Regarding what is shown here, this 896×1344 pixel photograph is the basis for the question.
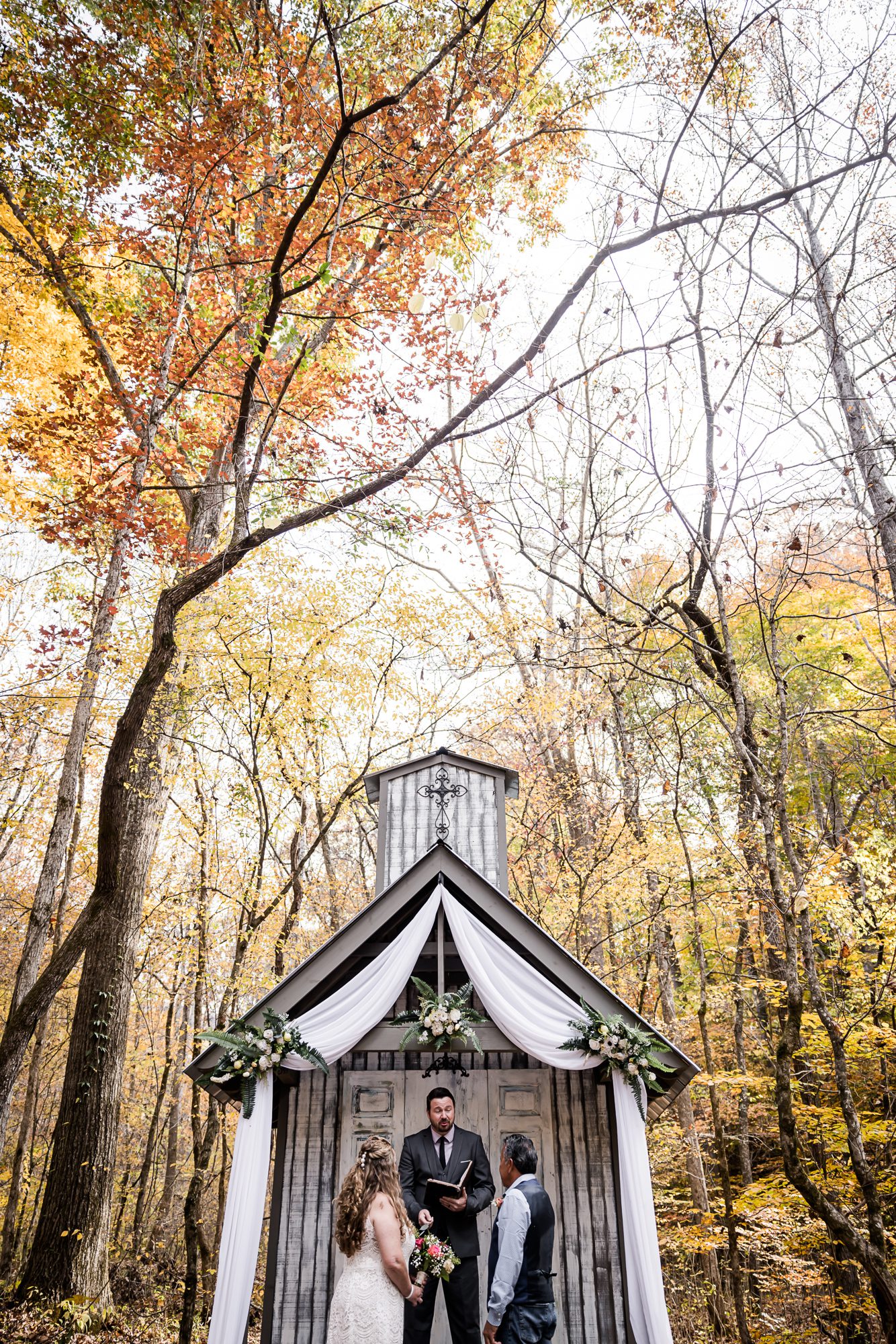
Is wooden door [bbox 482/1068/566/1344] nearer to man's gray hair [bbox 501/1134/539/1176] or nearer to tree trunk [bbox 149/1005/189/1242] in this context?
man's gray hair [bbox 501/1134/539/1176]

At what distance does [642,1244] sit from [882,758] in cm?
1108

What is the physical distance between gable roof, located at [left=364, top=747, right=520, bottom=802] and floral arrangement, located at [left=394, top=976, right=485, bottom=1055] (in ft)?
10.2

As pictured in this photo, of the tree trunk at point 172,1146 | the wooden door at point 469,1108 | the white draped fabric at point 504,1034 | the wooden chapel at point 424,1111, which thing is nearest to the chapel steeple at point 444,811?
the wooden chapel at point 424,1111

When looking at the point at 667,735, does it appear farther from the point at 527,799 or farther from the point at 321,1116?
the point at 321,1116

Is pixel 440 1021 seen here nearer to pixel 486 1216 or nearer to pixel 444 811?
pixel 486 1216

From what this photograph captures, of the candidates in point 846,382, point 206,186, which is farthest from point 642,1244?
point 206,186

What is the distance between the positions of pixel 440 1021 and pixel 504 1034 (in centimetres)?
51

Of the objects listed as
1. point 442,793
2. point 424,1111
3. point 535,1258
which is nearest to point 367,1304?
point 535,1258

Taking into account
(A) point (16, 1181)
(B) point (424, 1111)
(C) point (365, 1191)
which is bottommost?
(A) point (16, 1181)

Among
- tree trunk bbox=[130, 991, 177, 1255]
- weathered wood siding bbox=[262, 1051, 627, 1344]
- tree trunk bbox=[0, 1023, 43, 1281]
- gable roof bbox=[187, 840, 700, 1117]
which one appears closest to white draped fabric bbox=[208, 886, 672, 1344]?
gable roof bbox=[187, 840, 700, 1117]

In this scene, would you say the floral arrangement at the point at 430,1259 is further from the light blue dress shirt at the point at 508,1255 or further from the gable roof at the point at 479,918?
the gable roof at the point at 479,918

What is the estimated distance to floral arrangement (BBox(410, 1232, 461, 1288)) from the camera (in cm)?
468

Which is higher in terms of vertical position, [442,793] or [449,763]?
[449,763]

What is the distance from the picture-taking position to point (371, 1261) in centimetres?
412
